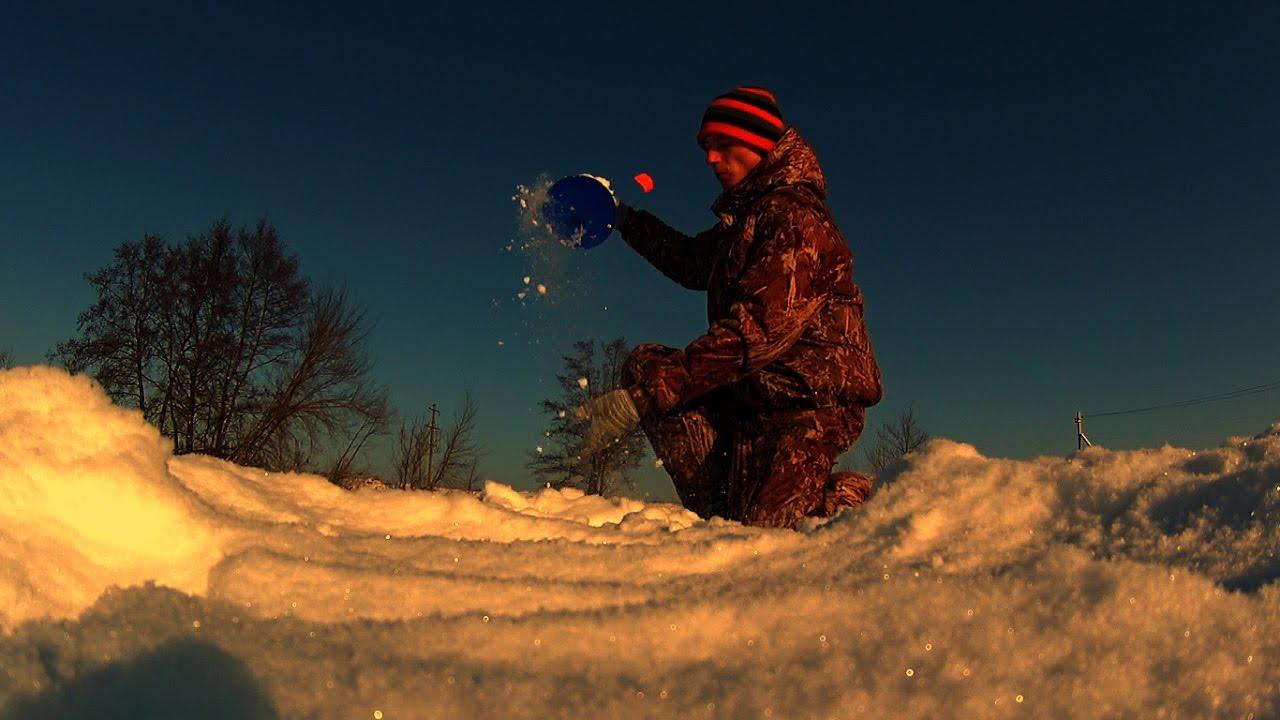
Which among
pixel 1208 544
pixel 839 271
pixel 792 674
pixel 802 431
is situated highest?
pixel 839 271

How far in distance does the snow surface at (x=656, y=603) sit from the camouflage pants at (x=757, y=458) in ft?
3.93

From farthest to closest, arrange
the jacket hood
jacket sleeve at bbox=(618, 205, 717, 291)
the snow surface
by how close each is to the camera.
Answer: jacket sleeve at bbox=(618, 205, 717, 291) → the jacket hood → the snow surface

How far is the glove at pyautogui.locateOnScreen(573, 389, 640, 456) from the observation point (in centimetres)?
285

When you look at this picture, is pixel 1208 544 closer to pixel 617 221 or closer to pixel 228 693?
pixel 228 693

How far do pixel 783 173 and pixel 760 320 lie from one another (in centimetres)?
81

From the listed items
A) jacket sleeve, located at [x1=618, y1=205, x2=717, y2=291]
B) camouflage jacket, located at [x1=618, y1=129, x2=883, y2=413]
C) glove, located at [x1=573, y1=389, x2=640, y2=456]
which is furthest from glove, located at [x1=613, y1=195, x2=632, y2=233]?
glove, located at [x1=573, y1=389, x2=640, y2=456]

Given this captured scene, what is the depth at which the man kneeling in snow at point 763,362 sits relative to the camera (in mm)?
2891

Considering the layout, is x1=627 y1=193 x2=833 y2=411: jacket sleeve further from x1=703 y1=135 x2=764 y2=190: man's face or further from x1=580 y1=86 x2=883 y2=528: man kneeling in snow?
x1=703 y1=135 x2=764 y2=190: man's face

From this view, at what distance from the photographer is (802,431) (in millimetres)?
3211

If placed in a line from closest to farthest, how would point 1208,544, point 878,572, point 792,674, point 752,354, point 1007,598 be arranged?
1. point 792,674
2. point 1007,598
3. point 1208,544
4. point 878,572
5. point 752,354

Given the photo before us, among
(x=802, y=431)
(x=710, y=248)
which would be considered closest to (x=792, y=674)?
(x=802, y=431)

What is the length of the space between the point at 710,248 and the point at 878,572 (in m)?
2.82

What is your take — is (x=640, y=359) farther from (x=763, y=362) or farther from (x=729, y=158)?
(x=729, y=158)

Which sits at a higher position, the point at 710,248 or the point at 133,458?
the point at 710,248
